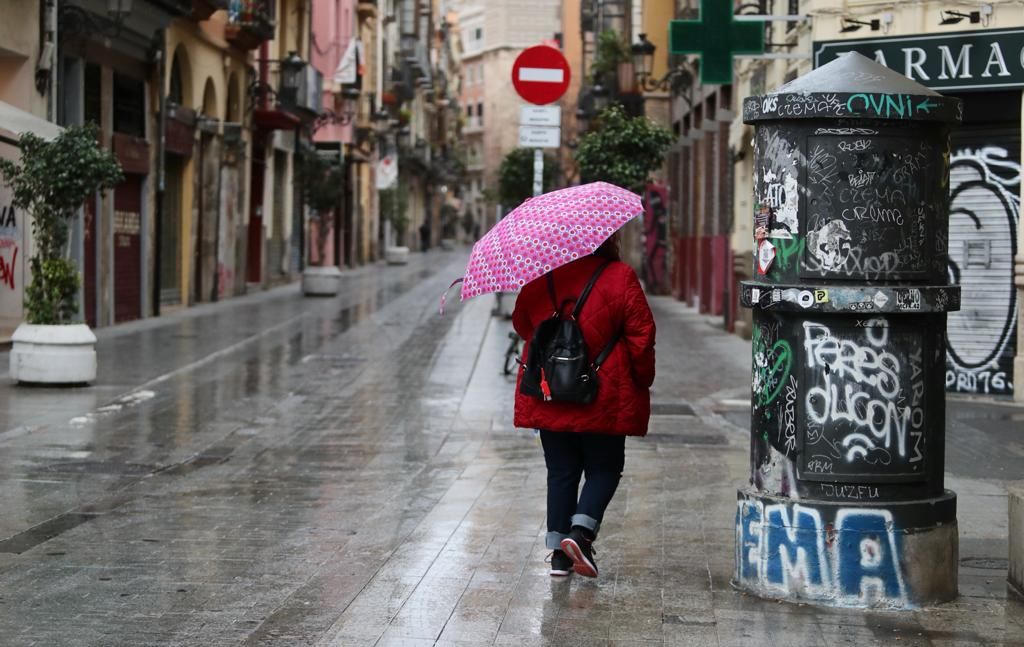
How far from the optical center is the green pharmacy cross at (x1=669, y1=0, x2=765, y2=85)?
15.8m

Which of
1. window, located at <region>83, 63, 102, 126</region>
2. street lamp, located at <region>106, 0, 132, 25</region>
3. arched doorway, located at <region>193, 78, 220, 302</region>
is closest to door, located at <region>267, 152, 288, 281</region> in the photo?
arched doorway, located at <region>193, 78, 220, 302</region>

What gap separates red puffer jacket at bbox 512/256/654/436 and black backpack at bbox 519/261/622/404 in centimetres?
3

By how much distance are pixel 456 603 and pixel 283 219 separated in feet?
107

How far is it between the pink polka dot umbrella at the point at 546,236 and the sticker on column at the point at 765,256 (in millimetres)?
571

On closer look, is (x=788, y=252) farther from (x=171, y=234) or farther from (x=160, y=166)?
(x=171, y=234)

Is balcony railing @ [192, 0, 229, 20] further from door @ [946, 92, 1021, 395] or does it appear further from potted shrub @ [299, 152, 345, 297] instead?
door @ [946, 92, 1021, 395]

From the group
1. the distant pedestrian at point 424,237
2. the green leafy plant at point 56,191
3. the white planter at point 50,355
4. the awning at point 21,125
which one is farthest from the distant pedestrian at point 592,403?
the distant pedestrian at point 424,237

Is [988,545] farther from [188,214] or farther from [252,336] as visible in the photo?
[188,214]

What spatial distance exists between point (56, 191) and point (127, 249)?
1012cm

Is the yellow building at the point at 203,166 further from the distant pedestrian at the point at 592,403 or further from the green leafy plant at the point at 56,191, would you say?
the distant pedestrian at the point at 592,403

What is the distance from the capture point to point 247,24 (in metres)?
29.7

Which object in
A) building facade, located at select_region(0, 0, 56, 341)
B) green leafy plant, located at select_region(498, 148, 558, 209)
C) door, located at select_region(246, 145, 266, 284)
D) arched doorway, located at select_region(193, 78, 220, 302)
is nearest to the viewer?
building facade, located at select_region(0, 0, 56, 341)

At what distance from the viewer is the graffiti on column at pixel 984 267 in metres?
14.3

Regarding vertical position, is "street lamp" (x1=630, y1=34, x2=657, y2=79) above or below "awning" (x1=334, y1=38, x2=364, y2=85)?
below
